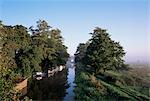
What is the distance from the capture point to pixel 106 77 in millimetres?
38031

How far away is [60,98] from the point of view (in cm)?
3111

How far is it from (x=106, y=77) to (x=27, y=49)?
33.9 feet

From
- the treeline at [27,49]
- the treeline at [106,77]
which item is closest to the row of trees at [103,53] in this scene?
the treeline at [106,77]

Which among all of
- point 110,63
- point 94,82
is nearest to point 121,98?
point 94,82

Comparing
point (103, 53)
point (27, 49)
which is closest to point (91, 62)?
point (103, 53)

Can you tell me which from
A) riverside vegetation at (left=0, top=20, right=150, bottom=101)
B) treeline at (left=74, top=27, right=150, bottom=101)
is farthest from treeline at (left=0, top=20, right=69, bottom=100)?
treeline at (left=74, top=27, right=150, bottom=101)

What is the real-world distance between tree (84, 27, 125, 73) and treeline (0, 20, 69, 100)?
23.1 ft

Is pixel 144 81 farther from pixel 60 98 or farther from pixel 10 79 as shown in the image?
pixel 10 79

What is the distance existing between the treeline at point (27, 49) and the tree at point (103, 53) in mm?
7039

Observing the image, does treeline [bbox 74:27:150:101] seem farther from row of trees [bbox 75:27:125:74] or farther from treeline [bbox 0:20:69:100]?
treeline [bbox 0:20:69:100]

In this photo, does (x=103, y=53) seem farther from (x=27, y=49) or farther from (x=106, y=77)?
(x=27, y=49)

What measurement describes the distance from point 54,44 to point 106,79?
Result: 669 inches

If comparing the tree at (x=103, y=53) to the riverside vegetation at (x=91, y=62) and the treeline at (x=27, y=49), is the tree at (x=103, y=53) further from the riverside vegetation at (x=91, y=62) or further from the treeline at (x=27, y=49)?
the treeline at (x=27, y=49)

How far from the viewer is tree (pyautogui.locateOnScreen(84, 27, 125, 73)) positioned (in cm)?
3959
